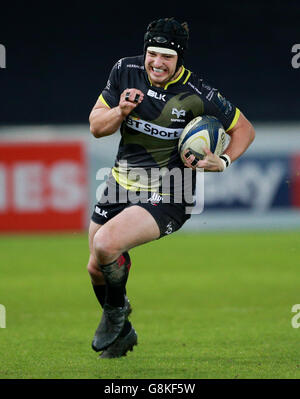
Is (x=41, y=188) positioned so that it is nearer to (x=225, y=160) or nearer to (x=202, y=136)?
(x=225, y=160)

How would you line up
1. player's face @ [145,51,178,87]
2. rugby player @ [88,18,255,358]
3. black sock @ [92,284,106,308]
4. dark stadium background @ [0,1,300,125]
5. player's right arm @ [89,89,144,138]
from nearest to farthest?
player's right arm @ [89,89,144,138], rugby player @ [88,18,255,358], player's face @ [145,51,178,87], black sock @ [92,284,106,308], dark stadium background @ [0,1,300,125]

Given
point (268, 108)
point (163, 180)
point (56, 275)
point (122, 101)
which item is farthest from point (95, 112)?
point (268, 108)

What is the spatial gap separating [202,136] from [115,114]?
0.66 m

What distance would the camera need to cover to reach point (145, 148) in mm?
6359

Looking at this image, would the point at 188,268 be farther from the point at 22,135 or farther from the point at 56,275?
the point at 22,135

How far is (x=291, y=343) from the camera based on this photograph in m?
6.76

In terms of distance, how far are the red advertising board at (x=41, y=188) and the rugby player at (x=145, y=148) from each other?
9.91 m

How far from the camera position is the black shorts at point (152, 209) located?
20.1 feet

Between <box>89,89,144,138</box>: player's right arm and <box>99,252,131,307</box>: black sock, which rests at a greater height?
<box>89,89,144,138</box>: player's right arm

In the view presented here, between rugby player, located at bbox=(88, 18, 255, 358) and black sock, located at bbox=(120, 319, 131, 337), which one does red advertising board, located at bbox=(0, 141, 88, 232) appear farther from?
black sock, located at bbox=(120, 319, 131, 337)

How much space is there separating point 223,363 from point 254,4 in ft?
51.3

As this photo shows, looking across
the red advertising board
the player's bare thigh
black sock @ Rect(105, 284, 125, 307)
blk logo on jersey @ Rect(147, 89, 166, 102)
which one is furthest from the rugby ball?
the red advertising board

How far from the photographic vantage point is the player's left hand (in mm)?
6011

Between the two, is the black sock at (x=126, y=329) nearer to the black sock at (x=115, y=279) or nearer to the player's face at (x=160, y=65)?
the black sock at (x=115, y=279)
